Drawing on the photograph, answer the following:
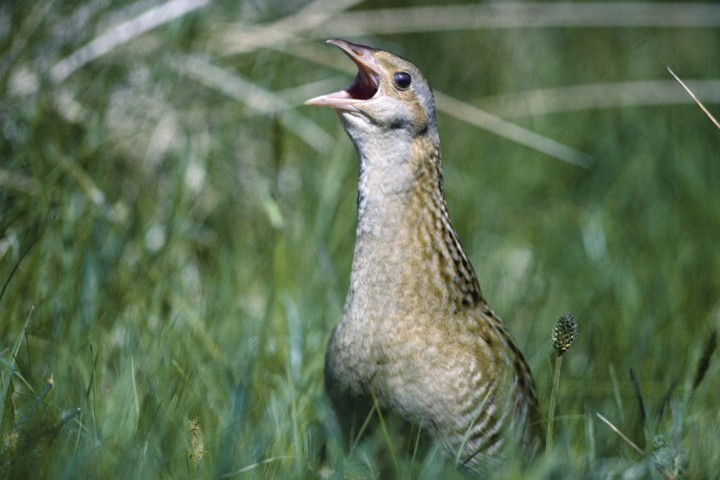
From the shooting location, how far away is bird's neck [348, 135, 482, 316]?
2.70 m

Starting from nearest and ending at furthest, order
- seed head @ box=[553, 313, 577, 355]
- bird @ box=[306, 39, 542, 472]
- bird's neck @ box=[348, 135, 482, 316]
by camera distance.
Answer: seed head @ box=[553, 313, 577, 355]
bird @ box=[306, 39, 542, 472]
bird's neck @ box=[348, 135, 482, 316]

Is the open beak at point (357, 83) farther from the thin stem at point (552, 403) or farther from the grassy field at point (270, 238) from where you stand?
the thin stem at point (552, 403)

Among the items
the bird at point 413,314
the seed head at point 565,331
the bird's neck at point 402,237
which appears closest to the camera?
the seed head at point 565,331

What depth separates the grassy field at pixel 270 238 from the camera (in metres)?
2.62

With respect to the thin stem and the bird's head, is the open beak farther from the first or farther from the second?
the thin stem

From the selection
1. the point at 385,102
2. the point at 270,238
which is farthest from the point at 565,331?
the point at 270,238

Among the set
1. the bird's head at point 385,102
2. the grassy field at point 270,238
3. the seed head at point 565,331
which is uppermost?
the bird's head at point 385,102

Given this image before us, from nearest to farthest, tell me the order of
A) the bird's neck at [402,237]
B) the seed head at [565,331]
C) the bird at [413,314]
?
the seed head at [565,331]
the bird at [413,314]
the bird's neck at [402,237]

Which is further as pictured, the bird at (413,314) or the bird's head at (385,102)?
the bird's head at (385,102)

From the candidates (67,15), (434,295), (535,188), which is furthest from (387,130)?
(535,188)

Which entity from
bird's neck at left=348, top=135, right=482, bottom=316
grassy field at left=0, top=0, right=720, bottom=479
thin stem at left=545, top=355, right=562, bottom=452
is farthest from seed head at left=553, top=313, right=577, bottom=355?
bird's neck at left=348, top=135, right=482, bottom=316

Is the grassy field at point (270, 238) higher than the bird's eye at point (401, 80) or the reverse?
the reverse

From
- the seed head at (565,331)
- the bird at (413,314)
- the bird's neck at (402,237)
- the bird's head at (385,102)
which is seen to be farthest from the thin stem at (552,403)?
the bird's head at (385,102)

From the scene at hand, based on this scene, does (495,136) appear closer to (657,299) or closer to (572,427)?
(657,299)
